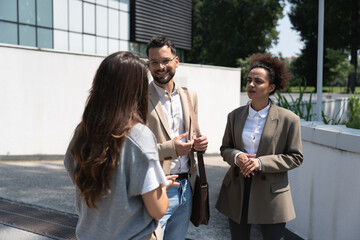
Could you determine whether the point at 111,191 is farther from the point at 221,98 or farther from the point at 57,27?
the point at 57,27

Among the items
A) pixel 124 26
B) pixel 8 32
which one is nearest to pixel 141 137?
pixel 8 32

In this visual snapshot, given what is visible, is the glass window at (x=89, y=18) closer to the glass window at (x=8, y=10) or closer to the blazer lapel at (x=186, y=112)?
the glass window at (x=8, y=10)

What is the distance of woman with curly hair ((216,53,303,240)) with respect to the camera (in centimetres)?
260

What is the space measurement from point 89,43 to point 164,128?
17628mm

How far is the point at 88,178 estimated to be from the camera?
1581 millimetres

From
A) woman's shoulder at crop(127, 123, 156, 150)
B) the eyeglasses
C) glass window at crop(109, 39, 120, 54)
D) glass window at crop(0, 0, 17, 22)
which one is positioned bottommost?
woman's shoulder at crop(127, 123, 156, 150)

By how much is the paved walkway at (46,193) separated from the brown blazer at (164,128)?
1722mm

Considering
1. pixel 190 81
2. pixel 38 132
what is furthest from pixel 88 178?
pixel 190 81

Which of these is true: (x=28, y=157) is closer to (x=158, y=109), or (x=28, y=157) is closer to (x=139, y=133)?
(x=158, y=109)

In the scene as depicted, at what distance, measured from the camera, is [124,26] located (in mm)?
21078

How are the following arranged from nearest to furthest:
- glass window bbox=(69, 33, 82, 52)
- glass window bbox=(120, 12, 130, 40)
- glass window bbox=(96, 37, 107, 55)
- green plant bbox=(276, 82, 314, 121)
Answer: green plant bbox=(276, 82, 314, 121)
glass window bbox=(69, 33, 82, 52)
glass window bbox=(96, 37, 107, 55)
glass window bbox=(120, 12, 130, 40)

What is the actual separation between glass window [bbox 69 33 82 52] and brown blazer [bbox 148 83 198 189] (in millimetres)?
16701

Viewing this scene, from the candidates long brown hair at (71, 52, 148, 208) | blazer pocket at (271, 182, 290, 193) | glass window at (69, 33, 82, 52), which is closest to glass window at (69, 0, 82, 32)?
glass window at (69, 33, 82, 52)

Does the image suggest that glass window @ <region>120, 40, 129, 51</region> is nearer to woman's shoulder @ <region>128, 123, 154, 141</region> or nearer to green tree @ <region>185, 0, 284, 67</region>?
woman's shoulder @ <region>128, 123, 154, 141</region>
